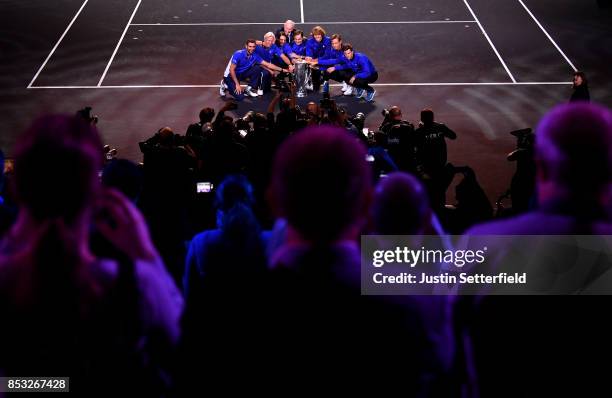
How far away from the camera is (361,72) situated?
459 inches

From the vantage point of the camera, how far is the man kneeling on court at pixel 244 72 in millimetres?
11766

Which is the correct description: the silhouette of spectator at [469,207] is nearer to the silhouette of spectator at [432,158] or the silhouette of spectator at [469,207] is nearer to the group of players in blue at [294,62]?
the silhouette of spectator at [432,158]

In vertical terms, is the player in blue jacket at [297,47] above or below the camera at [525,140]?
above

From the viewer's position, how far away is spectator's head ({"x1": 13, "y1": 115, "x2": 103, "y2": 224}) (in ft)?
5.55

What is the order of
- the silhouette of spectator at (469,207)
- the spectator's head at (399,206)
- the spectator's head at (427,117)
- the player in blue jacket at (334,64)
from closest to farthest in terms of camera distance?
1. the spectator's head at (399,206)
2. the silhouette of spectator at (469,207)
3. the spectator's head at (427,117)
4. the player in blue jacket at (334,64)

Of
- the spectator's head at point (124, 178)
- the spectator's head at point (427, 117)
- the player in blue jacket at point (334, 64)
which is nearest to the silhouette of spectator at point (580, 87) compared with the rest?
the spectator's head at point (427, 117)

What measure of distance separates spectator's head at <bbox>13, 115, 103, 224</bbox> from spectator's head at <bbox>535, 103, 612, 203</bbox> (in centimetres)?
112

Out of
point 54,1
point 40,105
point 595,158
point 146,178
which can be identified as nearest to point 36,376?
point 595,158

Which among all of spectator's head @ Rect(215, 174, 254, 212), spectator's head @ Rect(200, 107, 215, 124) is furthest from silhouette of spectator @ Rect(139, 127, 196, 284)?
spectator's head @ Rect(200, 107, 215, 124)

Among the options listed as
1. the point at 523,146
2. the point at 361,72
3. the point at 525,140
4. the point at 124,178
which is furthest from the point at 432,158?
the point at 361,72

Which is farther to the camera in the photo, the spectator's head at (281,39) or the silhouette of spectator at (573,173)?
the spectator's head at (281,39)

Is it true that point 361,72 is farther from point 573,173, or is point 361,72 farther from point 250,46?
point 573,173

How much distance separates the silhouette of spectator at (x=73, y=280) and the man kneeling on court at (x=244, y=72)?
10.0 metres

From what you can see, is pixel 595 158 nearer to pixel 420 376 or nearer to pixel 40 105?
pixel 420 376
